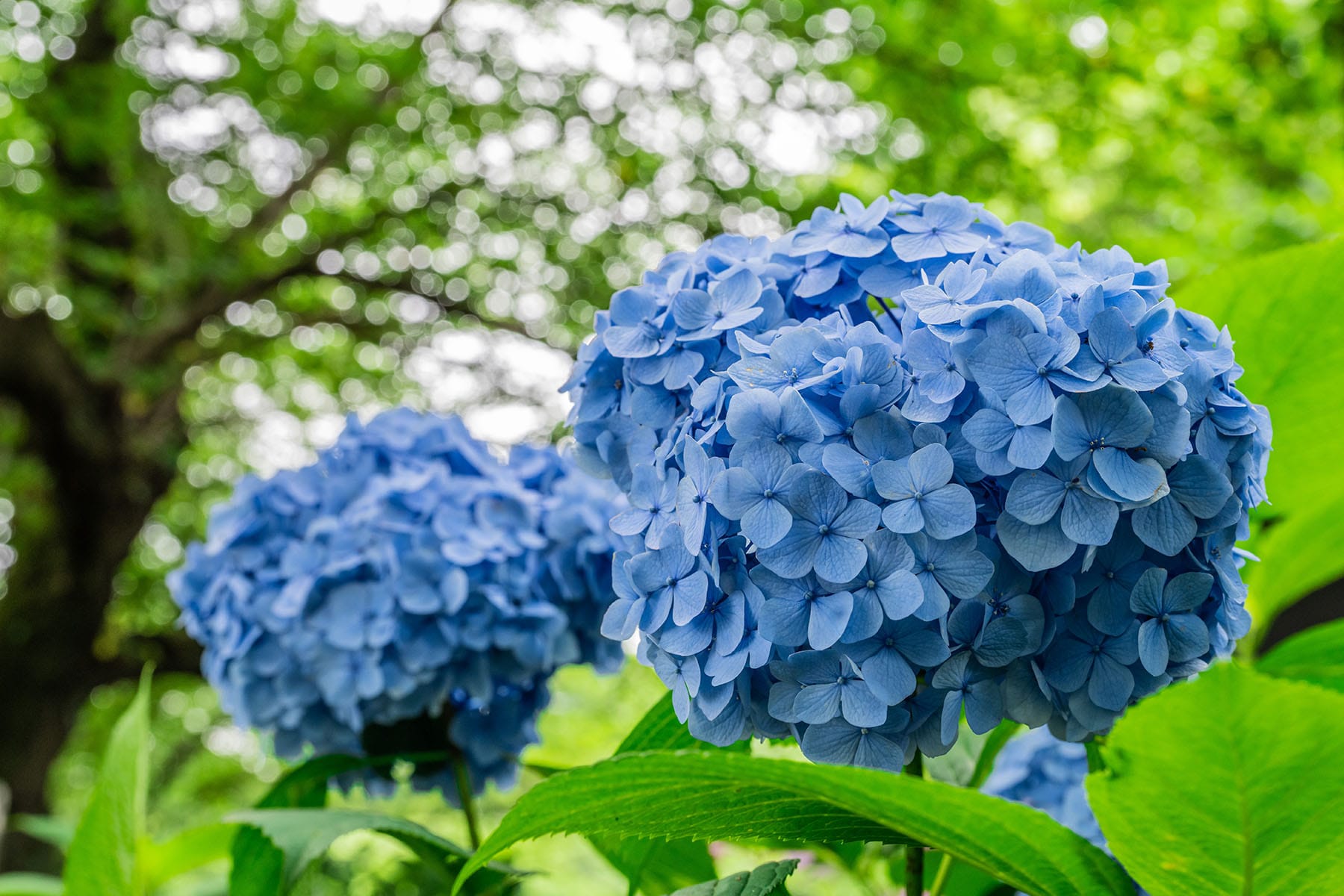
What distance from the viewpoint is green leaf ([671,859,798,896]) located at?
44 centimetres

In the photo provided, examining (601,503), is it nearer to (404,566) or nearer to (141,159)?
(404,566)

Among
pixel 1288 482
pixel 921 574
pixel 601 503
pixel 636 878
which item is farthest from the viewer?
pixel 601 503

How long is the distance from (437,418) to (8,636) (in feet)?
11.0

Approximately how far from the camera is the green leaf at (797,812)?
1.18 feet

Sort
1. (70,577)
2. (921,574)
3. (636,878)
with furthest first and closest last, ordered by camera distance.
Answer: (70,577) → (636,878) → (921,574)

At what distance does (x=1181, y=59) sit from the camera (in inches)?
105

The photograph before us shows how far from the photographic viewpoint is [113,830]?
678 millimetres

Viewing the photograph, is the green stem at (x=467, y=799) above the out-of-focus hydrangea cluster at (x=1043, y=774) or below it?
below

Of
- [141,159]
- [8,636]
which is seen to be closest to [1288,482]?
[141,159]

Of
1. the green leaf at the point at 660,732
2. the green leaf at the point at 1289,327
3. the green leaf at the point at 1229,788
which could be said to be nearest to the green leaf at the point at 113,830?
the green leaf at the point at 660,732

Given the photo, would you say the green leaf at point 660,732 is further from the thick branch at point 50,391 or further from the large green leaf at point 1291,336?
the thick branch at point 50,391

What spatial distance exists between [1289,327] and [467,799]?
625 millimetres

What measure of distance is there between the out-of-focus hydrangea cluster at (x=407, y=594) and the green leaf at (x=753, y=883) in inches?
11.9

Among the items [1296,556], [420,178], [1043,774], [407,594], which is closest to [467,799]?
[407,594]
